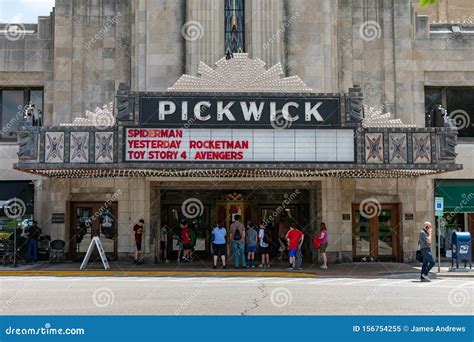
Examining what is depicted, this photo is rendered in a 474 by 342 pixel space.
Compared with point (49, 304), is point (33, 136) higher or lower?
higher

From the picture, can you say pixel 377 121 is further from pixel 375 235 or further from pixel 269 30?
pixel 269 30

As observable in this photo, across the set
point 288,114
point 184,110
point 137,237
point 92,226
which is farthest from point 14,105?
point 288,114

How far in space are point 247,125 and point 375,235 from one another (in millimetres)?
8639

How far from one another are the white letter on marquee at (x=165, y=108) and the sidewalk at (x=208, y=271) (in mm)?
5254

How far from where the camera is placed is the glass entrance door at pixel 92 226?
88.8 feet

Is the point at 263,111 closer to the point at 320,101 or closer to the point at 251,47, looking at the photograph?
the point at 320,101

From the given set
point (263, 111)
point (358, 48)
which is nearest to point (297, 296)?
point (263, 111)

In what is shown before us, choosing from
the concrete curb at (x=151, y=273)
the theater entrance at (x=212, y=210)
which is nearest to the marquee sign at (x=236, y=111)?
the concrete curb at (x=151, y=273)

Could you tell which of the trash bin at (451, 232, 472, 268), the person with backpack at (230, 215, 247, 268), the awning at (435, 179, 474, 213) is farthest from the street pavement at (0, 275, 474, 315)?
the awning at (435, 179, 474, 213)

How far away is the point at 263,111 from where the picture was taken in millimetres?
22297

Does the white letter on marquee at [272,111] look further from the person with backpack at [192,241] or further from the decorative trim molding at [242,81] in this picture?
the person with backpack at [192,241]

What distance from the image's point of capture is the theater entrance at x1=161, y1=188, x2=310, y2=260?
92.9 ft

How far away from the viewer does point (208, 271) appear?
73.4 ft

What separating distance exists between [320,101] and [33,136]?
9755 mm
